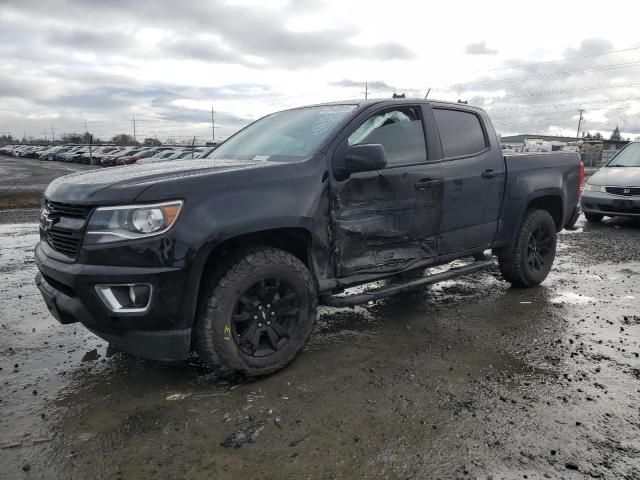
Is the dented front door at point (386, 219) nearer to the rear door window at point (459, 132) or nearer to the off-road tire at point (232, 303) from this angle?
the rear door window at point (459, 132)

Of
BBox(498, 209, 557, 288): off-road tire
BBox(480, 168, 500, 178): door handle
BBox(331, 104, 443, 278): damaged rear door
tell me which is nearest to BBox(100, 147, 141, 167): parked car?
BBox(498, 209, 557, 288): off-road tire

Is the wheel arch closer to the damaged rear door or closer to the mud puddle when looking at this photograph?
the mud puddle

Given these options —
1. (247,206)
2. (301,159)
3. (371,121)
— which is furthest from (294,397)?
(371,121)

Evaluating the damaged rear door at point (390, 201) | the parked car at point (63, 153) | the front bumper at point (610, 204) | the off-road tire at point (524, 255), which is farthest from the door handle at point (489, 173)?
the parked car at point (63, 153)

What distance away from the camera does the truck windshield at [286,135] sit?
3.73m

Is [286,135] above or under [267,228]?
above

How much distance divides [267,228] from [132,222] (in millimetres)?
806

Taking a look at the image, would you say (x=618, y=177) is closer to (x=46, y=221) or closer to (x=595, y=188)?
(x=595, y=188)

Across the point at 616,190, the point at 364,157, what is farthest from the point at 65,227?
the point at 616,190

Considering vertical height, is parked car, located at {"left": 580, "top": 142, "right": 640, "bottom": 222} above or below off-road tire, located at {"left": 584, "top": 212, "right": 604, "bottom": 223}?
above

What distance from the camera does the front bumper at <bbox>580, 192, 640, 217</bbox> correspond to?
944 cm

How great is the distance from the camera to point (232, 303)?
10.1ft

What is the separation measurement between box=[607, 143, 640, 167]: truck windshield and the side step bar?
7.61 meters

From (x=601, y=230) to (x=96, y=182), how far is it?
9322 millimetres
